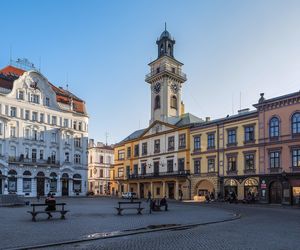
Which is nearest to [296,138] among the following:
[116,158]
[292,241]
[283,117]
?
[283,117]

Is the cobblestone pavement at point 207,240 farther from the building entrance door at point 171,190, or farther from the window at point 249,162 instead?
the building entrance door at point 171,190

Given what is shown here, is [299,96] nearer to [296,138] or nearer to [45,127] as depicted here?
[296,138]

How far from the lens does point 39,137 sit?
64812 millimetres

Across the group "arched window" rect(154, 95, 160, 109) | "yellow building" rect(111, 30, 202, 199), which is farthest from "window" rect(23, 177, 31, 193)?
"arched window" rect(154, 95, 160, 109)

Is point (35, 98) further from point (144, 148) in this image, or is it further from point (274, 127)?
point (274, 127)

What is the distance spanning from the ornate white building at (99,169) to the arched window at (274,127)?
53.1 meters

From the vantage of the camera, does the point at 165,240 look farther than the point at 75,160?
No

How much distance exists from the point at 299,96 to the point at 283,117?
321 centimetres

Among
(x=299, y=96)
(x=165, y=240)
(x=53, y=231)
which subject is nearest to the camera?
(x=165, y=240)

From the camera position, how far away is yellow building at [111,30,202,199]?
58062 mm

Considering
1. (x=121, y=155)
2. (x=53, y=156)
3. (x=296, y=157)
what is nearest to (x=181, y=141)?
(x=121, y=155)

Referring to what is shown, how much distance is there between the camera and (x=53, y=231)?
49.5 ft

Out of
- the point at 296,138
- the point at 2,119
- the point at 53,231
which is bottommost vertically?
the point at 53,231

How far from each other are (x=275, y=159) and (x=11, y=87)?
43.9 m
